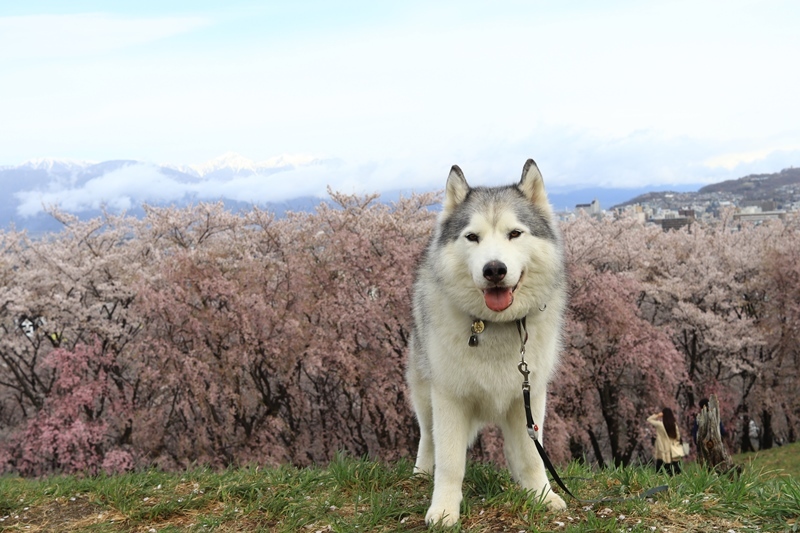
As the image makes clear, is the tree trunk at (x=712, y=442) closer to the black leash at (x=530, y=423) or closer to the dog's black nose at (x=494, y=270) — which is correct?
the black leash at (x=530, y=423)

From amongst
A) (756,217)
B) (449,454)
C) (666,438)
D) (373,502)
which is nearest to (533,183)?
(449,454)

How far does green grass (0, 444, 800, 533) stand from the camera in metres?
4.57

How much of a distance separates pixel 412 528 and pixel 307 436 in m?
18.4

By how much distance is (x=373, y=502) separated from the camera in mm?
5031

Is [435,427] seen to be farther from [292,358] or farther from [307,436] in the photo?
[307,436]

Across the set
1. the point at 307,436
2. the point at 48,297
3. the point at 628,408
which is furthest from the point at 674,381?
the point at 48,297

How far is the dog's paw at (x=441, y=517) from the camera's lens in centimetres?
458

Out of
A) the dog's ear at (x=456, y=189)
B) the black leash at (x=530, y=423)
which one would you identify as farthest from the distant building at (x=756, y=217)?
the dog's ear at (x=456, y=189)

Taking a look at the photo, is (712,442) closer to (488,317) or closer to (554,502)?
(554,502)

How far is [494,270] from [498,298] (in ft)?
0.91

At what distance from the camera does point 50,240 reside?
1077 inches

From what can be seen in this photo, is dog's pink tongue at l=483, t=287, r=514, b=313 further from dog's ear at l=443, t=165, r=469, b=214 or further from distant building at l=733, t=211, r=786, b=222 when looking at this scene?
distant building at l=733, t=211, r=786, b=222

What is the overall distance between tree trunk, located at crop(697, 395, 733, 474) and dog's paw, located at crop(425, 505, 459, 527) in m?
3.35

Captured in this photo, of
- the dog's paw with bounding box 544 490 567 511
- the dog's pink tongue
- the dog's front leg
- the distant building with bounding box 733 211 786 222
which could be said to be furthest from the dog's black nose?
the distant building with bounding box 733 211 786 222
